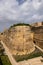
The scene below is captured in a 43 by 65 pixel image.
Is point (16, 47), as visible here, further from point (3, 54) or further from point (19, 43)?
point (3, 54)

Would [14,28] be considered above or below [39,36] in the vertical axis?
above

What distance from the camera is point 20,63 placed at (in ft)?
53.8

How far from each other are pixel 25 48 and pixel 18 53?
1.56m

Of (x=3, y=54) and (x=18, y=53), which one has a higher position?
(x=3, y=54)

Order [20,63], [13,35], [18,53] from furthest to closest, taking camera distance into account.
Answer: [13,35], [18,53], [20,63]

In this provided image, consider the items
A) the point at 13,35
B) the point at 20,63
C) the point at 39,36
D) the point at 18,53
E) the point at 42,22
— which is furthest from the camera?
the point at 42,22

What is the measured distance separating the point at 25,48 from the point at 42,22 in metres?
9.85

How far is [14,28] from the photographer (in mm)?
26094

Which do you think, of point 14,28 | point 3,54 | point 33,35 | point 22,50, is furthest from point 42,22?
point 3,54

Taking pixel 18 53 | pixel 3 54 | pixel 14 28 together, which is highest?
pixel 14 28

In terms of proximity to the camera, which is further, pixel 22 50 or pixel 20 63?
pixel 22 50

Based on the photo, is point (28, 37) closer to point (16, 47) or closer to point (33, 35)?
point (33, 35)

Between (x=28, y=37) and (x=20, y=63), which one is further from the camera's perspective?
(x=28, y=37)

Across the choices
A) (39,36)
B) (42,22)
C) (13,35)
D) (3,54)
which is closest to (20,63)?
(3,54)
